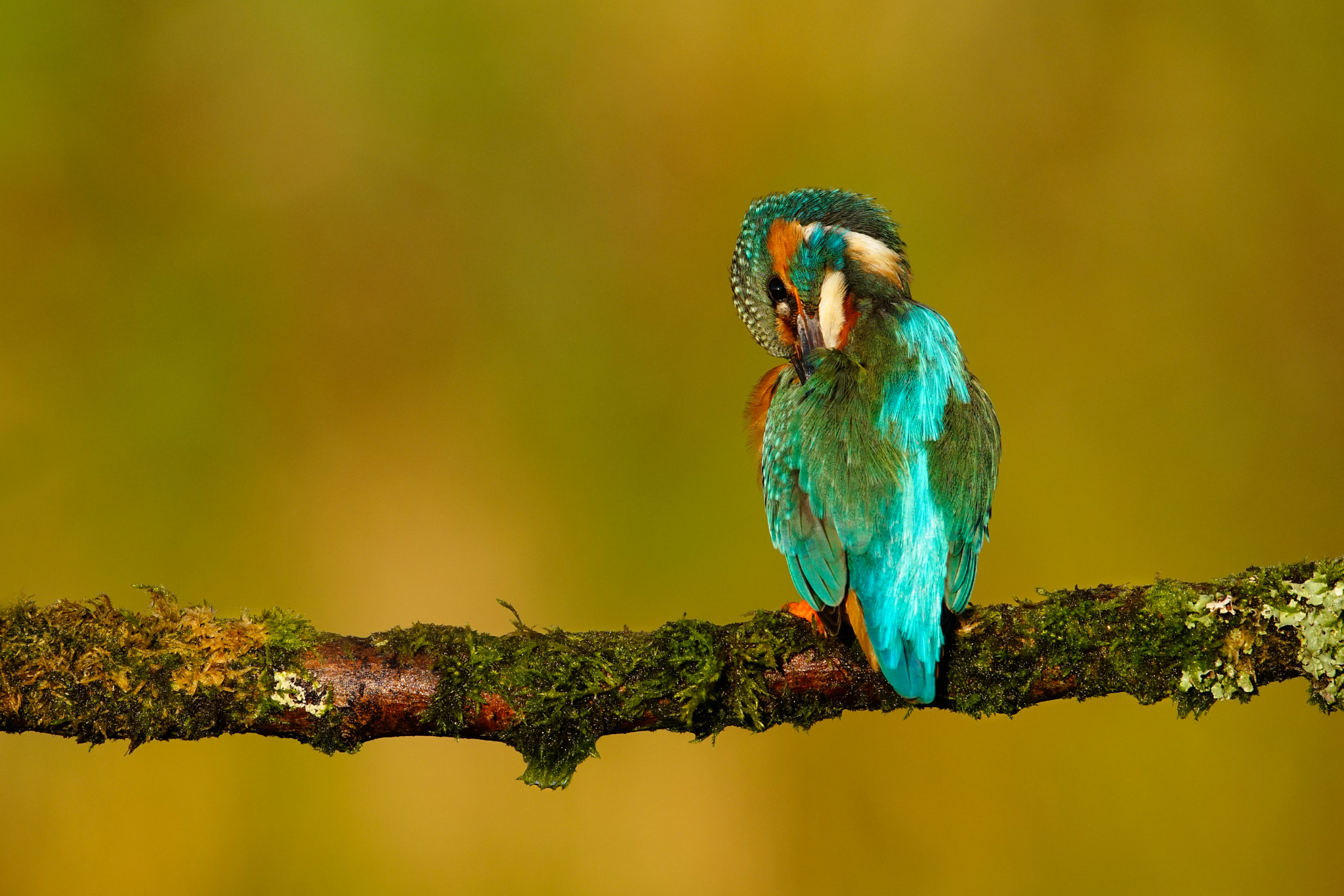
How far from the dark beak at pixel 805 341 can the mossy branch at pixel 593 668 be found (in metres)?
0.43

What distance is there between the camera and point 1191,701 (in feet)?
4.56

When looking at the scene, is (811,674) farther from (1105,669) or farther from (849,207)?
(849,207)

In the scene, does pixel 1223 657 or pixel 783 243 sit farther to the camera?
pixel 783 243

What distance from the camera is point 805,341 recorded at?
5.74 feet

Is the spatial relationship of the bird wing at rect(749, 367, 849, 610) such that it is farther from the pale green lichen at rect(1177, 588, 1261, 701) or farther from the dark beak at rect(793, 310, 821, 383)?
the pale green lichen at rect(1177, 588, 1261, 701)

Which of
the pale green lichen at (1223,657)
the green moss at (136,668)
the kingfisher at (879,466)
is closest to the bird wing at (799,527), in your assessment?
the kingfisher at (879,466)

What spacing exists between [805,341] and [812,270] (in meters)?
0.15

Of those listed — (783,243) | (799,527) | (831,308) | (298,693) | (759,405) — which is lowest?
(298,693)

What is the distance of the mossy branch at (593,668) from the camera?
129 cm

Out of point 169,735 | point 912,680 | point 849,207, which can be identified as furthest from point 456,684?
point 849,207

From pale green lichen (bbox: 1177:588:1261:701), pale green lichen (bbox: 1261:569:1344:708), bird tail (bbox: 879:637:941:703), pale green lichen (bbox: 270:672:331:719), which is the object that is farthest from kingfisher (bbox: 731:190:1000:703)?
pale green lichen (bbox: 270:672:331:719)

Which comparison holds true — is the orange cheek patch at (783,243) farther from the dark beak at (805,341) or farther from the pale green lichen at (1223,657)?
the pale green lichen at (1223,657)

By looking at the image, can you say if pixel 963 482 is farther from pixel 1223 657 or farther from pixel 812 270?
pixel 812 270

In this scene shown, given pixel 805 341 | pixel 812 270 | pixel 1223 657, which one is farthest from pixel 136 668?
pixel 1223 657
